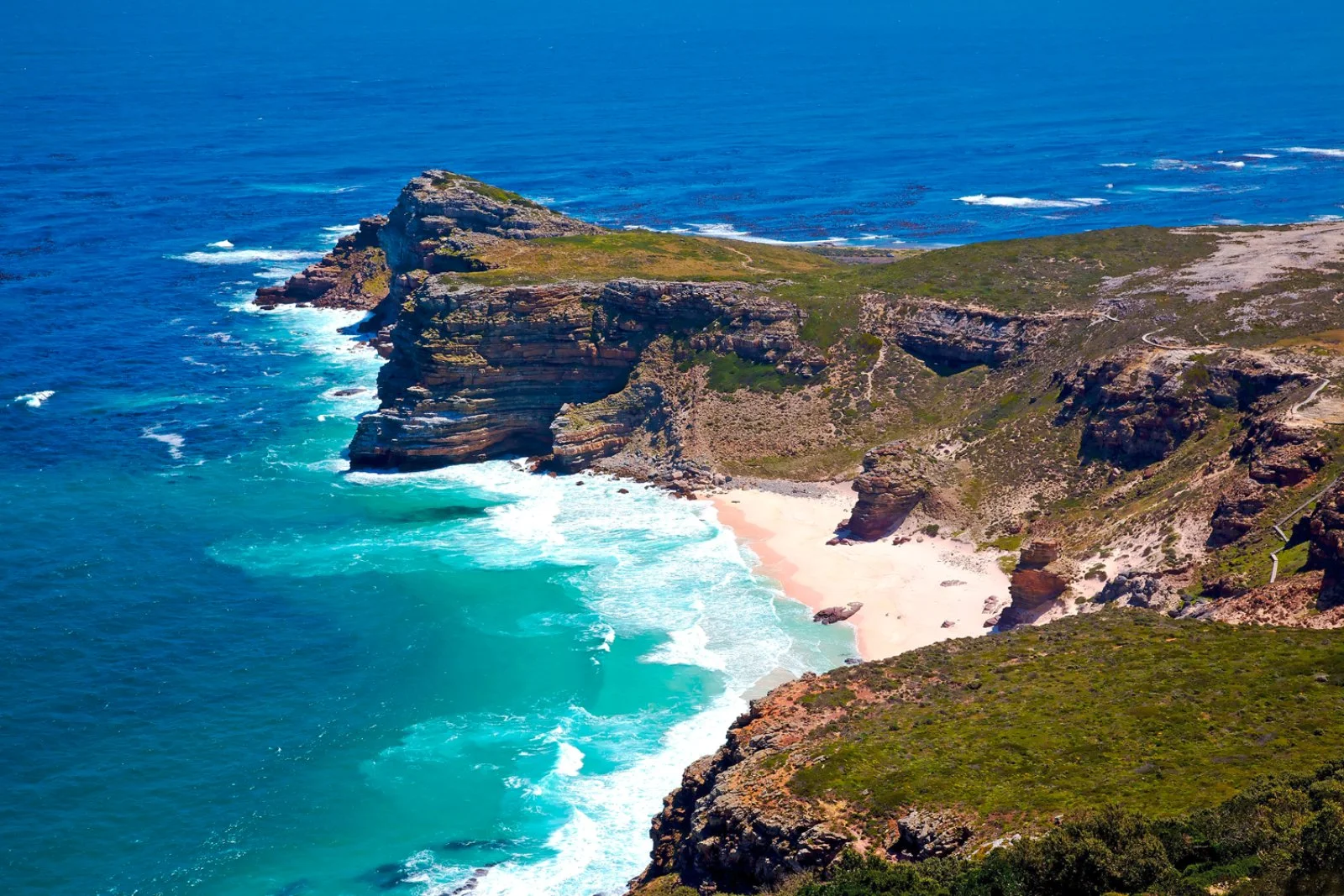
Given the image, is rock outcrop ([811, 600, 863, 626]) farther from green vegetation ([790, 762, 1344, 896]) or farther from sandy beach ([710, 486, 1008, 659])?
green vegetation ([790, 762, 1344, 896])

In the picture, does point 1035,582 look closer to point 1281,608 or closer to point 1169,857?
point 1281,608

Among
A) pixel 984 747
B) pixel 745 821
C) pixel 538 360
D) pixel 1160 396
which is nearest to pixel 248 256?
pixel 538 360

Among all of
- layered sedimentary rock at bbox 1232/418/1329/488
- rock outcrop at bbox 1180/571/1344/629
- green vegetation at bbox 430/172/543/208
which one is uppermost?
green vegetation at bbox 430/172/543/208

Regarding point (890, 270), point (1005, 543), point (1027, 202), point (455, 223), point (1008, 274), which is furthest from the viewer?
point (1027, 202)

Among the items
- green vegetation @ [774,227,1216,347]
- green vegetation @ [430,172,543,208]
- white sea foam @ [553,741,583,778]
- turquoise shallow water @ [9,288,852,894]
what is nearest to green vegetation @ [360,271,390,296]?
green vegetation @ [430,172,543,208]

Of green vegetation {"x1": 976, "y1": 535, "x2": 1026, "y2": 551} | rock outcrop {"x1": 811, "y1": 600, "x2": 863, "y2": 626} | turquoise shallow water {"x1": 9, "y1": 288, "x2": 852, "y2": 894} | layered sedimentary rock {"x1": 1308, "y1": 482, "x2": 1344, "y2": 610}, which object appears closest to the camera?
layered sedimentary rock {"x1": 1308, "y1": 482, "x2": 1344, "y2": 610}

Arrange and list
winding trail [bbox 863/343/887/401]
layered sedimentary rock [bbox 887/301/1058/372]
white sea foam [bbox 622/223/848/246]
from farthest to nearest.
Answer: white sea foam [bbox 622/223/848/246]
winding trail [bbox 863/343/887/401]
layered sedimentary rock [bbox 887/301/1058/372]

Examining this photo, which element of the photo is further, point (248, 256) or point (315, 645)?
point (248, 256)
